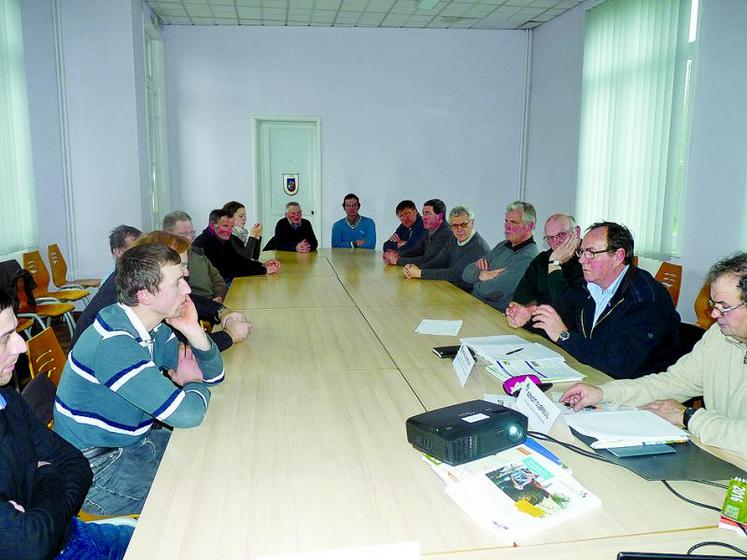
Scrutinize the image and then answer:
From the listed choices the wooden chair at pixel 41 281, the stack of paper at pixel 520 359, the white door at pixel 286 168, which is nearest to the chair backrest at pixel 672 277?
the stack of paper at pixel 520 359

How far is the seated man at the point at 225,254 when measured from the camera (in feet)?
16.1

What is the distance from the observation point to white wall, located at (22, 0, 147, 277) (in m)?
6.22

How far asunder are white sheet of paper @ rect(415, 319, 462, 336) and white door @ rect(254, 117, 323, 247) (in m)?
5.37

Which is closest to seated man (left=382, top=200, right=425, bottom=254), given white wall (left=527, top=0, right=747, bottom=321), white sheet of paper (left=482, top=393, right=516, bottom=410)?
white wall (left=527, top=0, right=747, bottom=321)

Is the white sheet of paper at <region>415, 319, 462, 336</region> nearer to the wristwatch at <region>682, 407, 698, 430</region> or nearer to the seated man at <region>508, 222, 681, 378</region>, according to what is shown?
the seated man at <region>508, 222, 681, 378</region>

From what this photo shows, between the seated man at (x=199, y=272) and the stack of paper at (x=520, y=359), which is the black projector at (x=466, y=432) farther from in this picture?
the seated man at (x=199, y=272)

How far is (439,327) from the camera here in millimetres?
3070

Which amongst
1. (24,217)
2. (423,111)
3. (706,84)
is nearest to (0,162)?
(24,217)

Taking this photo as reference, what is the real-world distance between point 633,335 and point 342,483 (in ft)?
5.07

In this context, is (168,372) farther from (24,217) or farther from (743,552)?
(24,217)

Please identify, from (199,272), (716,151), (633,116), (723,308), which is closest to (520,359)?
(723,308)

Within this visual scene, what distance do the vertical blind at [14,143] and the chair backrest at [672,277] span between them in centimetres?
607

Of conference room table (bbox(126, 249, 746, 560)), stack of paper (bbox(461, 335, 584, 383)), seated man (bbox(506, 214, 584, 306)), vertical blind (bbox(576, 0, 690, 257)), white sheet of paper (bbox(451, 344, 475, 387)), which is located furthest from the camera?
vertical blind (bbox(576, 0, 690, 257))

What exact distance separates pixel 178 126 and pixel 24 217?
256 cm
